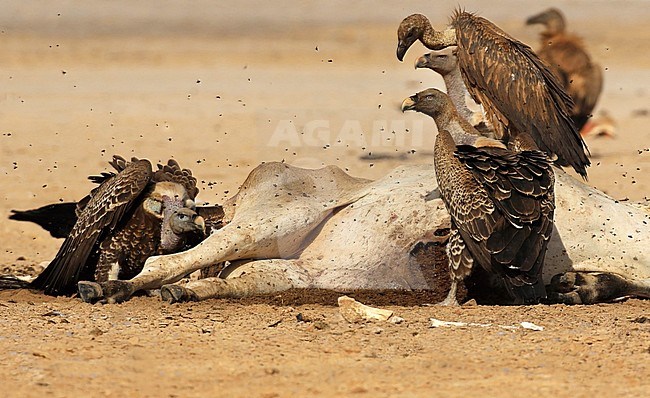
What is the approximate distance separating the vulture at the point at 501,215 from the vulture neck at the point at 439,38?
2824mm

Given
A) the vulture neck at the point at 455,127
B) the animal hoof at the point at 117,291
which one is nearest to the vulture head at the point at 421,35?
the vulture neck at the point at 455,127

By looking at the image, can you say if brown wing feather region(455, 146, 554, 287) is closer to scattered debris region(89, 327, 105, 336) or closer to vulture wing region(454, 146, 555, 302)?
vulture wing region(454, 146, 555, 302)

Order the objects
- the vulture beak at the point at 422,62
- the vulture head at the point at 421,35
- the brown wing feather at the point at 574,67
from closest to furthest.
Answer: the vulture beak at the point at 422,62 < the vulture head at the point at 421,35 < the brown wing feather at the point at 574,67

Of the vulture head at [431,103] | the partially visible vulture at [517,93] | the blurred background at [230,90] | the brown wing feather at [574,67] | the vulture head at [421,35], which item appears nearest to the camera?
the vulture head at [431,103]

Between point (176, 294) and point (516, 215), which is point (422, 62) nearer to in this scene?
point (516, 215)

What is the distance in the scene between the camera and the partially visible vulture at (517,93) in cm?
873

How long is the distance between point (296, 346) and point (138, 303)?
55.1 inches

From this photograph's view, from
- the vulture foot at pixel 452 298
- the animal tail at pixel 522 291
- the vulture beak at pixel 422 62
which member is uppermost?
the vulture beak at pixel 422 62

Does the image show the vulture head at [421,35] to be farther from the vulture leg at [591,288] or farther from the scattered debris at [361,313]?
the scattered debris at [361,313]

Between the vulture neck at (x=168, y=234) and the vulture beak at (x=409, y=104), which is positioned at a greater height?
the vulture beak at (x=409, y=104)

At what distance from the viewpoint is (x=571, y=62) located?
1491 cm

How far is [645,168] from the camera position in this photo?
14047 mm

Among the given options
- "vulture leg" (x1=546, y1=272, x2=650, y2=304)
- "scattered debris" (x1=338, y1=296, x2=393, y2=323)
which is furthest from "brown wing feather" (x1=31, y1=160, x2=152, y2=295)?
"vulture leg" (x1=546, y1=272, x2=650, y2=304)

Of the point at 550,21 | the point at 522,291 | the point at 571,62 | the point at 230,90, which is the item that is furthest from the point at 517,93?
the point at 230,90
